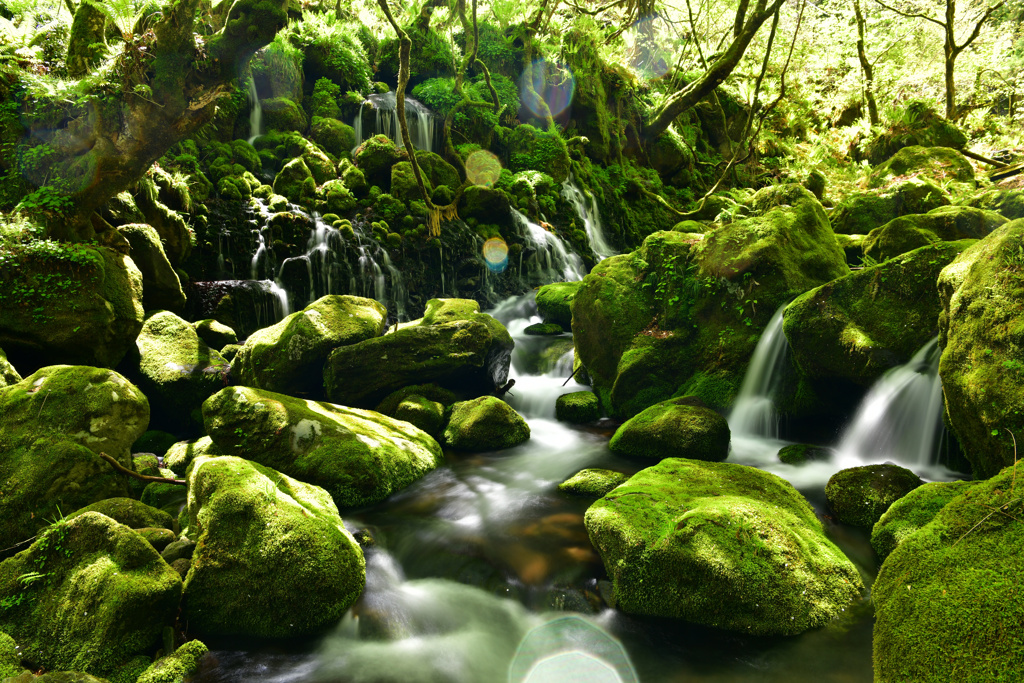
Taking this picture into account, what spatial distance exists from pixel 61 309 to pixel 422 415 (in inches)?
187

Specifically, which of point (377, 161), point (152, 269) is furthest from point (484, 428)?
point (377, 161)

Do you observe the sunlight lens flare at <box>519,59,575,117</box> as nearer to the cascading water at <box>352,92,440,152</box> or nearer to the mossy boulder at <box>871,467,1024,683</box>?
the cascading water at <box>352,92,440,152</box>

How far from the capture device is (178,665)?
308cm

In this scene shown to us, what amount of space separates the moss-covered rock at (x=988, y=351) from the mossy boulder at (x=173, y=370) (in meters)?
8.79

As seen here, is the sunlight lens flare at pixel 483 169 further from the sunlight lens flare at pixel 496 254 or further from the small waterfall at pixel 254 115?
the small waterfall at pixel 254 115

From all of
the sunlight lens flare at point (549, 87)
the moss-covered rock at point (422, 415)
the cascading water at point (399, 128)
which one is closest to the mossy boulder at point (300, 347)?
the moss-covered rock at point (422, 415)

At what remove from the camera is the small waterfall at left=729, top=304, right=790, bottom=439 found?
6.83 m

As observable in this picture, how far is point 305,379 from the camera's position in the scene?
27.0 feet

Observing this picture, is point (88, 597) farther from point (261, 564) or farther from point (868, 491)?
point (868, 491)

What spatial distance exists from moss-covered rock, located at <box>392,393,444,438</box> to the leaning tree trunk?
17.3ft

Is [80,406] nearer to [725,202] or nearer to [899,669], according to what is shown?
[899,669]

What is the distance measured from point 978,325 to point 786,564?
97.5 inches

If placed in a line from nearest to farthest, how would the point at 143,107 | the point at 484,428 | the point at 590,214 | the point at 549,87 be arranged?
the point at 484,428 < the point at 143,107 < the point at 590,214 < the point at 549,87

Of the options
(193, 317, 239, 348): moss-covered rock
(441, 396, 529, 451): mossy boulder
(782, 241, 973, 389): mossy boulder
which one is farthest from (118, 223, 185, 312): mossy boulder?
(782, 241, 973, 389): mossy boulder
